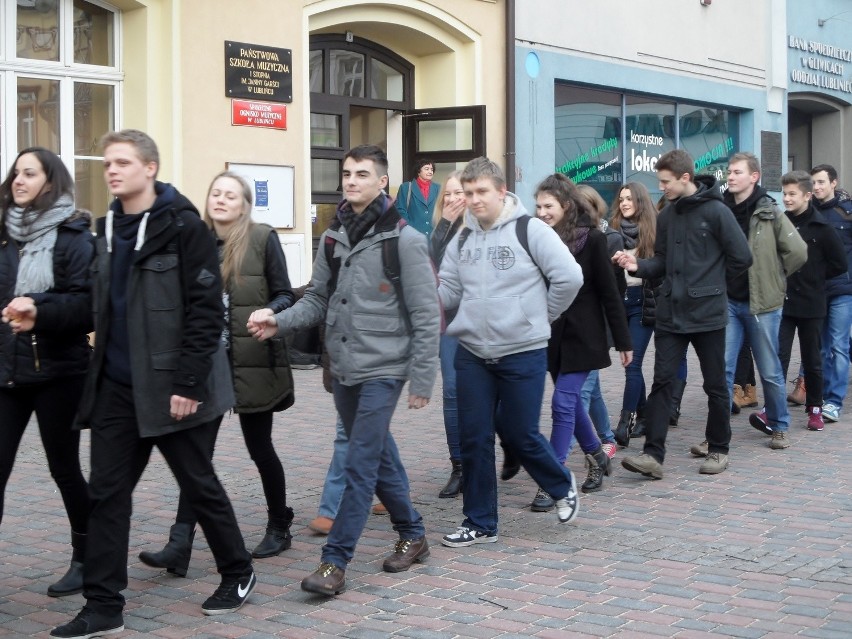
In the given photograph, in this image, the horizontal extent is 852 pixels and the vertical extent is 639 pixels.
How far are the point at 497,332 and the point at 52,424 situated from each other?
2.08m

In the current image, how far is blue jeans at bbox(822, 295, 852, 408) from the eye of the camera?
1023 centimetres

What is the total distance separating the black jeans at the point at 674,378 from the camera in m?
7.79

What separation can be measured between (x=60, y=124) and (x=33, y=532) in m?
6.93

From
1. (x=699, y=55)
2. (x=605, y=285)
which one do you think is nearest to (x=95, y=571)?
(x=605, y=285)

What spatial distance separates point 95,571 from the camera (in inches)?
193

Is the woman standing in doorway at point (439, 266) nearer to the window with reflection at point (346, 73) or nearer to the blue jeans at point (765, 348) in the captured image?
the blue jeans at point (765, 348)

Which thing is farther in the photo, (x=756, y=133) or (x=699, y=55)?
(x=756, y=133)

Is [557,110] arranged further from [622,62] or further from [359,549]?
[359,549]

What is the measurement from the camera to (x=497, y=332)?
6172 mm

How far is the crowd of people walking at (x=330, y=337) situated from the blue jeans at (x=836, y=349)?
8.46ft

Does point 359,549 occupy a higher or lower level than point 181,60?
lower

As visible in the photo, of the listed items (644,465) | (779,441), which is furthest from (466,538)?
(779,441)

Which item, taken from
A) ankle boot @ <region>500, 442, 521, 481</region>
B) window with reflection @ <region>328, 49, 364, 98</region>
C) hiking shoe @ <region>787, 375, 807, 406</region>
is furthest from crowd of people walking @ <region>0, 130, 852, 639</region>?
window with reflection @ <region>328, 49, 364, 98</region>

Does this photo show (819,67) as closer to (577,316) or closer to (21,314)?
(577,316)
